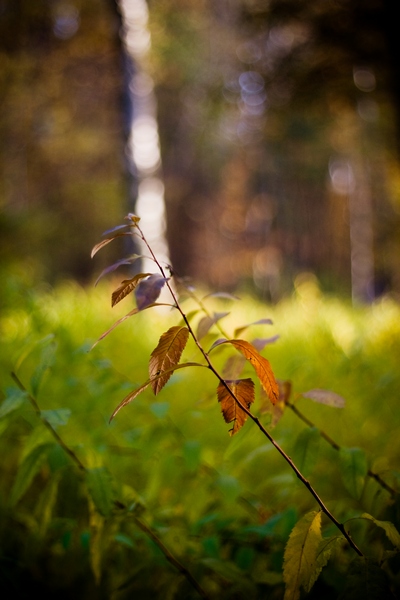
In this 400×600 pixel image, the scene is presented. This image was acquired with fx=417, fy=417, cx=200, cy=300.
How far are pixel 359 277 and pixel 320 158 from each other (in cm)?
408

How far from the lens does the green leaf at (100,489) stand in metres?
0.64

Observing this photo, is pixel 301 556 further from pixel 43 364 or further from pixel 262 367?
pixel 43 364

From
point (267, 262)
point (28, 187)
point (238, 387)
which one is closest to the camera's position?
point (238, 387)

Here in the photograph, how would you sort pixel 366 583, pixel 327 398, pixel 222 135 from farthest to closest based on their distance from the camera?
pixel 222 135 < pixel 327 398 < pixel 366 583

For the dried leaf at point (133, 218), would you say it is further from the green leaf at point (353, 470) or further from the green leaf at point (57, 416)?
the green leaf at point (353, 470)

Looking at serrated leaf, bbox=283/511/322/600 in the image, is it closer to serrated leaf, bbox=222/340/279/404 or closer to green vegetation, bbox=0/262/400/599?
green vegetation, bbox=0/262/400/599

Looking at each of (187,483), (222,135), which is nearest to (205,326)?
(187,483)

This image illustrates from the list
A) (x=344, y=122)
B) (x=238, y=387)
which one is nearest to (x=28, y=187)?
(x=344, y=122)

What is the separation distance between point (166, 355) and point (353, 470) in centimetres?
41

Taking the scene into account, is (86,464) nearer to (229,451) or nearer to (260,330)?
(229,451)

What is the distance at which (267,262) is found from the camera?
15.8 metres

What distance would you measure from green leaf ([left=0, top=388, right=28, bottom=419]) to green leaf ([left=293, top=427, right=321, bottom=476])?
443mm

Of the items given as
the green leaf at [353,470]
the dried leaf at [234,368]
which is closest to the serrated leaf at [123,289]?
the dried leaf at [234,368]

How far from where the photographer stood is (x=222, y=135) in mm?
13508
